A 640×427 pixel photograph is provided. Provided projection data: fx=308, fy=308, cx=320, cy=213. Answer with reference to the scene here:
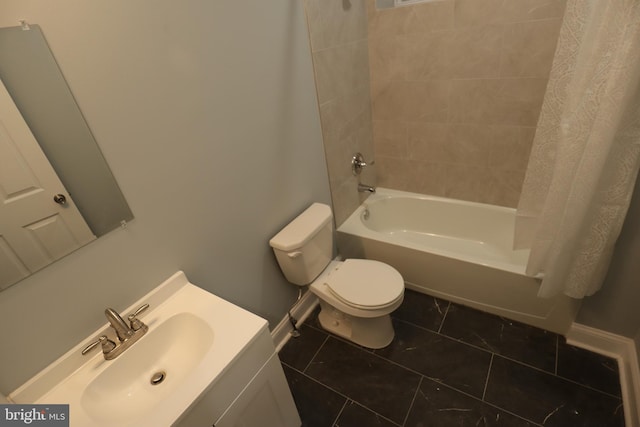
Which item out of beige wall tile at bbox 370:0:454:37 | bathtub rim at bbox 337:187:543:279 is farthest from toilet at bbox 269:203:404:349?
beige wall tile at bbox 370:0:454:37

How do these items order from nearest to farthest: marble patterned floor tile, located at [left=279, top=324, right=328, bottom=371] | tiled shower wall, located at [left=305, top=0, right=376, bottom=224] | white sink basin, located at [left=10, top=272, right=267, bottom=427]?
1. white sink basin, located at [left=10, top=272, right=267, bottom=427]
2. tiled shower wall, located at [left=305, top=0, right=376, bottom=224]
3. marble patterned floor tile, located at [left=279, top=324, right=328, bottom=371]

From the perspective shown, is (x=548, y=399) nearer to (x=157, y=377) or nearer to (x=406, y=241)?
(x=406, y=241)

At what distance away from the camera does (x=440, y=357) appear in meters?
1.58

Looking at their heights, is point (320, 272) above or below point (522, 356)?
above

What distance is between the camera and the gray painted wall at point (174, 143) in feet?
2.65

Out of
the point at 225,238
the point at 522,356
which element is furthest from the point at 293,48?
the point at 522,356

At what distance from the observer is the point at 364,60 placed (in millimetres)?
1970

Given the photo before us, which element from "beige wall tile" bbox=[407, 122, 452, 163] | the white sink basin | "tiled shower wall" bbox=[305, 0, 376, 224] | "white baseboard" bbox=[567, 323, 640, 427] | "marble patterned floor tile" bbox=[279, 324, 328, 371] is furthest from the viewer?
"beige wall tile" bbox=[407, 122, 452, 163]

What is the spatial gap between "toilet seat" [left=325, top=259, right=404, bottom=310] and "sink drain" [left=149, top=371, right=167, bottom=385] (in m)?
0.82

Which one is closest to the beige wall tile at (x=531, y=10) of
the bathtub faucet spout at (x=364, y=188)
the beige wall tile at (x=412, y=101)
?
the beige wall tile at (x=412, y=101)

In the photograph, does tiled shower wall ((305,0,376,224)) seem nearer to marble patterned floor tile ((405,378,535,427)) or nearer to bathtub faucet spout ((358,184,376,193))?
bathtub faucet spout ((358,184,376,193))

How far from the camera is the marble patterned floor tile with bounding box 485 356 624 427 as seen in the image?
1.27 meters

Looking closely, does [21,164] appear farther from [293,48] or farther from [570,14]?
[570,14]

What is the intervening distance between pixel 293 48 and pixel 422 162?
1223 millimetres
